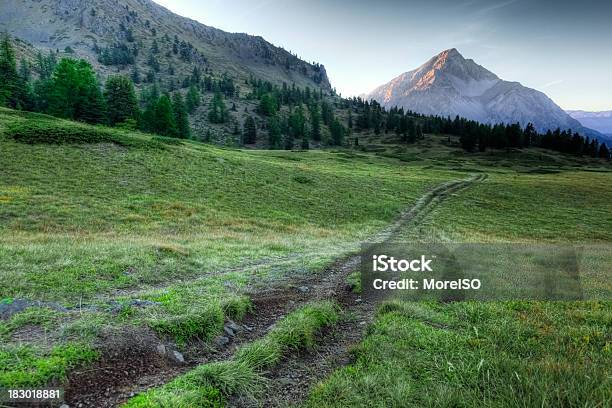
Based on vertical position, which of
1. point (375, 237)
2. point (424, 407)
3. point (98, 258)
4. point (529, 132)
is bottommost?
point (375, 237)

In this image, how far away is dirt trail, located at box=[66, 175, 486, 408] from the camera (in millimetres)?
5879

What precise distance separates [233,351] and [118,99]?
87.5 m

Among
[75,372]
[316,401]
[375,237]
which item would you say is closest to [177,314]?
[75,372]

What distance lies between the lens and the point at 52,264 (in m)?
12.3

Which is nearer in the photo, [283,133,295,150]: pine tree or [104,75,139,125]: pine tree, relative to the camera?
[104,75,139,125]: pine tree

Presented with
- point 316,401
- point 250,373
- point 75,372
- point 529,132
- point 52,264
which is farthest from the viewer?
point 529,132

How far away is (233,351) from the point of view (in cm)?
775

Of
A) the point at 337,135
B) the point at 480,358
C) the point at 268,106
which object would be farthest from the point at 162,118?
the point at 268,106

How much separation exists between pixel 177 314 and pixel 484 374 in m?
6.79

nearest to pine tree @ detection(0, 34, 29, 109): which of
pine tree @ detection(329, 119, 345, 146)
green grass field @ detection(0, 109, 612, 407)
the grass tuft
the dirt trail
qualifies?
green grass field @ detection(0, 109, 612, 407)

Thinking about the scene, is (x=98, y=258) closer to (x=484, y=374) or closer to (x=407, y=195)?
(x=484, y=374)

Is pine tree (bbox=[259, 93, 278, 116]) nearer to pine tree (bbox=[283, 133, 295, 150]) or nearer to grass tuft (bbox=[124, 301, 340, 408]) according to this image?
pine tree (bbox=[283, 133, 295, 150])

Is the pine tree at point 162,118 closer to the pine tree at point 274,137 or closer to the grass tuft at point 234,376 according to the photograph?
the pine tree at point 274,137

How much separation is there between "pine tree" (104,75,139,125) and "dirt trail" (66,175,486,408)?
81.9 metres
